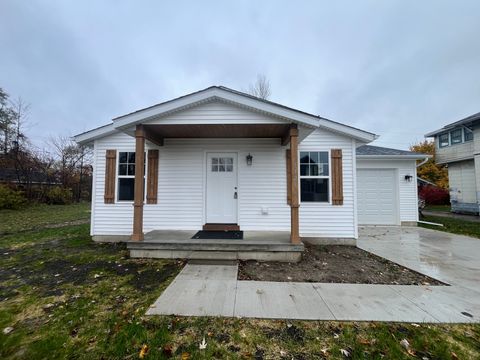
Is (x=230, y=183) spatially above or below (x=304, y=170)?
below

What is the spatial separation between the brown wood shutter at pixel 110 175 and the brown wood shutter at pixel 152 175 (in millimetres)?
1030

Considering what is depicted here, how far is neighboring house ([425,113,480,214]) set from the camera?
1173 cm

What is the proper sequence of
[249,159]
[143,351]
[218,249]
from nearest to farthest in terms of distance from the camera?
[143,351], [218,249], [249,159]

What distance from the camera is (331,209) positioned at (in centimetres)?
570

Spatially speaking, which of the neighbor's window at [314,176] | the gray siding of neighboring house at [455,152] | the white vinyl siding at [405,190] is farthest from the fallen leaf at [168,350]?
the gray siding of neighboring house at [455,152]

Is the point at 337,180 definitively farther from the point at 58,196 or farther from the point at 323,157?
the point at 58,196

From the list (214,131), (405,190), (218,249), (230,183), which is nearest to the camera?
(218,249)

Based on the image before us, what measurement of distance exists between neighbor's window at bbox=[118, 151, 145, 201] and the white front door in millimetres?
2190

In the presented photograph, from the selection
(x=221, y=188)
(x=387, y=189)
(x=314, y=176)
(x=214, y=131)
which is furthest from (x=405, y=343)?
(x=387, y=189)

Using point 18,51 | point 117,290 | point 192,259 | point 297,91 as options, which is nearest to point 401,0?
point 297,91

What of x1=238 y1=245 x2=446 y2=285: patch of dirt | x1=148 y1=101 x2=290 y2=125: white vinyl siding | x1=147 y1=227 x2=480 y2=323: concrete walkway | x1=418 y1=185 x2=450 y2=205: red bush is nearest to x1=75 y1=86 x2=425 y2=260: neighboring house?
x1=148 y1=101 x2=290 y2=125: white vinyl siding

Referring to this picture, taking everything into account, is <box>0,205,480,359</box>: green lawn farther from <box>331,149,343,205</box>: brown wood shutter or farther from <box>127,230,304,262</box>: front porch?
<box>331,149,343,205</box>: brown wood shutter

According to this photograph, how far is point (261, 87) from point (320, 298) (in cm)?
1563

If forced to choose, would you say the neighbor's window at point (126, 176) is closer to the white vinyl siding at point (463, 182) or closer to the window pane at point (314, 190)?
the window pane at point (314, 190)
